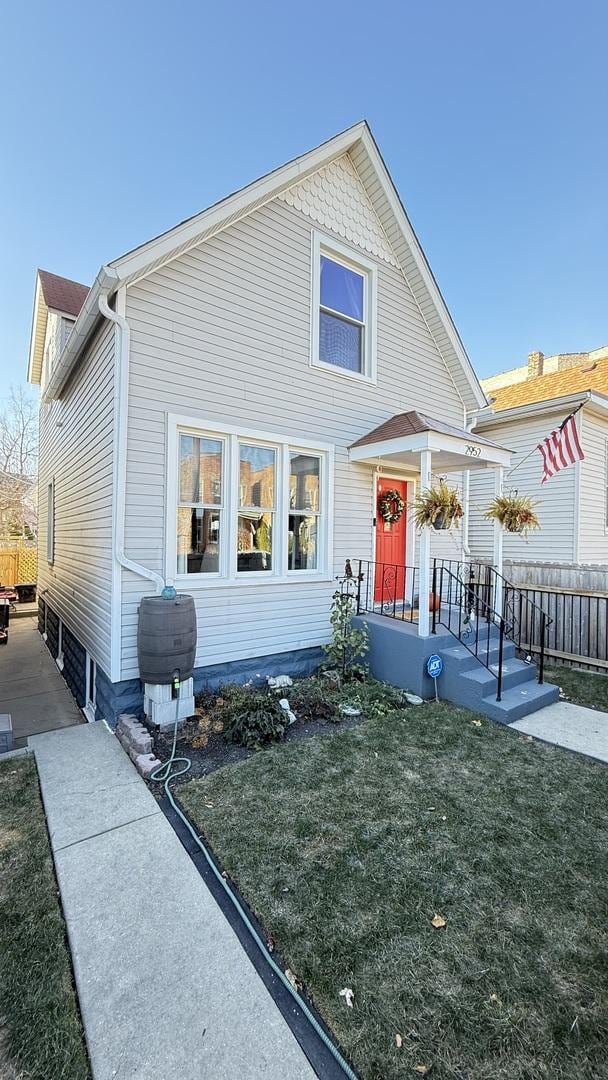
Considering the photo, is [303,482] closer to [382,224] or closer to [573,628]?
[382,224]

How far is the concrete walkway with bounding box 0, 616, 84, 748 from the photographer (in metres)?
5.19

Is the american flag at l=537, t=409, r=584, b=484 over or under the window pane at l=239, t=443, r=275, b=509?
over

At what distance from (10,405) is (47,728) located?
67.0ft

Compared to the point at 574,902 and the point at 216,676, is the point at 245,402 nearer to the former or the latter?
the point at 216,676

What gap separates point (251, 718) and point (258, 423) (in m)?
3.44

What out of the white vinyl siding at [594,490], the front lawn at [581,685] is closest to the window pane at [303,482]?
the front lawn at [581,685]

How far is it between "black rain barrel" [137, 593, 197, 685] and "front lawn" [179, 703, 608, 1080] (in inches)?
44.9

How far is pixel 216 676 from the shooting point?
5336 mm

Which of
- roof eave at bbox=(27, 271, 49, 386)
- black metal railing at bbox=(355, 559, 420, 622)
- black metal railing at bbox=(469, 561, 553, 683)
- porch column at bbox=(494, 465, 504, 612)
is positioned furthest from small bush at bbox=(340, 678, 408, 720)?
roof eave at bbox=(27, 271, 49, 386)

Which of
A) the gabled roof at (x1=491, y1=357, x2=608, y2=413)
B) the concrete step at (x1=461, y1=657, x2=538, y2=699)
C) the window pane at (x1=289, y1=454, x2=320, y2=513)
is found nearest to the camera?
the concrete step at (x1=461, y1=657, x2=538, y2=699)

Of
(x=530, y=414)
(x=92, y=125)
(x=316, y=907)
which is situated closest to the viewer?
(x=316, y=907)

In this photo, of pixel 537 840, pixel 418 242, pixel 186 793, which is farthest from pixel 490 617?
pixel 418 242

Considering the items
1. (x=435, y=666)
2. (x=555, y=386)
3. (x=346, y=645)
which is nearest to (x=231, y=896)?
(x=435, y=666)

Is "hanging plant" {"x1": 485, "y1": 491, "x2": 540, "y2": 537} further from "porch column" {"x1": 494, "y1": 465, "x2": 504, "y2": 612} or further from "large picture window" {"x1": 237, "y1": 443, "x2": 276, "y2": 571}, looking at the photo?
"large picture window" {"x1": 237, "y1": 443, "x2": 276, "y2": 571}
